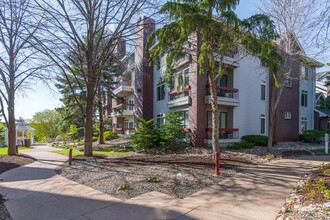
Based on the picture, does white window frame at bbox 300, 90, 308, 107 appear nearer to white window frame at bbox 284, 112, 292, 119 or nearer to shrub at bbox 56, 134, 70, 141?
white window frame at bbox 284, 112, 292, 119

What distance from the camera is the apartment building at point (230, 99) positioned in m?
13.6

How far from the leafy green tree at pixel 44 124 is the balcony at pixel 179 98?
27.8m

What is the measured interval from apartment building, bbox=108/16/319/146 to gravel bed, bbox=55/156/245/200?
503cm

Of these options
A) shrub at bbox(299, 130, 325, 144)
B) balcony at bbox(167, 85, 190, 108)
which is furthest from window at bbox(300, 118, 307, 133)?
balcony at bbox(167, 85, 190, 108)

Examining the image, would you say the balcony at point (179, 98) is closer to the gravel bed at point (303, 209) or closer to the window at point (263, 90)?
the window at point (263, 90)

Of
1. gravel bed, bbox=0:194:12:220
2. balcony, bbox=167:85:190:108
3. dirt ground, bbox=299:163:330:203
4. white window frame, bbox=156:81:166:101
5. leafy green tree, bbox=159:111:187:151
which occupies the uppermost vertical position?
white window frame, bbox=156:81:166:101

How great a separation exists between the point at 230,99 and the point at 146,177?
33.1 ft


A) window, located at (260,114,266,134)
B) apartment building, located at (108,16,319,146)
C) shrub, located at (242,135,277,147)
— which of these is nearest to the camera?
apartment building, located at (108,16,319,146)

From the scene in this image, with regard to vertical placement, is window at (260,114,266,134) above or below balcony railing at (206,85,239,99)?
below

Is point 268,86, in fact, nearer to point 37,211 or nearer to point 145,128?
point 145,128

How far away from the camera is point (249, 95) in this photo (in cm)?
1577

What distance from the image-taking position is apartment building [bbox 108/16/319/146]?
13.6 m

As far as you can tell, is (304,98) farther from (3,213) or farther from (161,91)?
(3,213)

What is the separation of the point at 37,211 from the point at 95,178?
239cm
